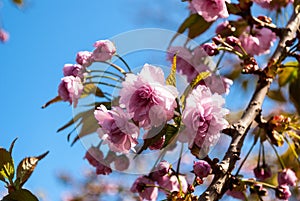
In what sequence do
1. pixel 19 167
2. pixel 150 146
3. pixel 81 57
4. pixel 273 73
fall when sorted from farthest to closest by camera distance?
pixel 273 73
pixel 81 57
pixel 19 167
pixel 150 146

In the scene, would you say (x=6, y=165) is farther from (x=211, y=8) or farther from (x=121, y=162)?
(x=211, y=8)

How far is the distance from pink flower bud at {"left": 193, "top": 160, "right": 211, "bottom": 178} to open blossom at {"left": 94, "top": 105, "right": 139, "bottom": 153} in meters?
0.14

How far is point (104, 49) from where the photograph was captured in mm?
998

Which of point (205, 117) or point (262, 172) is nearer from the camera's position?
point (205, 117)

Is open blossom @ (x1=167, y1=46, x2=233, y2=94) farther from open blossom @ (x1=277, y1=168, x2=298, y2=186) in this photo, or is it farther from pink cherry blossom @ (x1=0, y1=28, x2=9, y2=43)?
pink cherry blossom @ (x1=0, y1=28, x2=9, y2=43)

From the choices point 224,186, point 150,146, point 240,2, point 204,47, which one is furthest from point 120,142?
point 240,2

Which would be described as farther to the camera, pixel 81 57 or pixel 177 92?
pixel 81 57

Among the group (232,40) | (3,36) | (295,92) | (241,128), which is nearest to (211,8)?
(232,40)

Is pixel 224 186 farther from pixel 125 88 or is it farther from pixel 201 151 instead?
pixel 125 88

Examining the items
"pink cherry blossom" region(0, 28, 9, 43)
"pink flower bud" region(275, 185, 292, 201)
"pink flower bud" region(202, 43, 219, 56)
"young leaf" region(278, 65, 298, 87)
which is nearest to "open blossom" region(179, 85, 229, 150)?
"pink flower bud" region(202, 43, 219, 56)

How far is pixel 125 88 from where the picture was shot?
829 mm

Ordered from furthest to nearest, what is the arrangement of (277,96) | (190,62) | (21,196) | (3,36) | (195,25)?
(3,36) < (277,96) < (195,25) < (190,62) < (21,196)

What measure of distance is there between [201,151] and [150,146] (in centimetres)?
13

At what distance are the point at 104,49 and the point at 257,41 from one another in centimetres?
61
